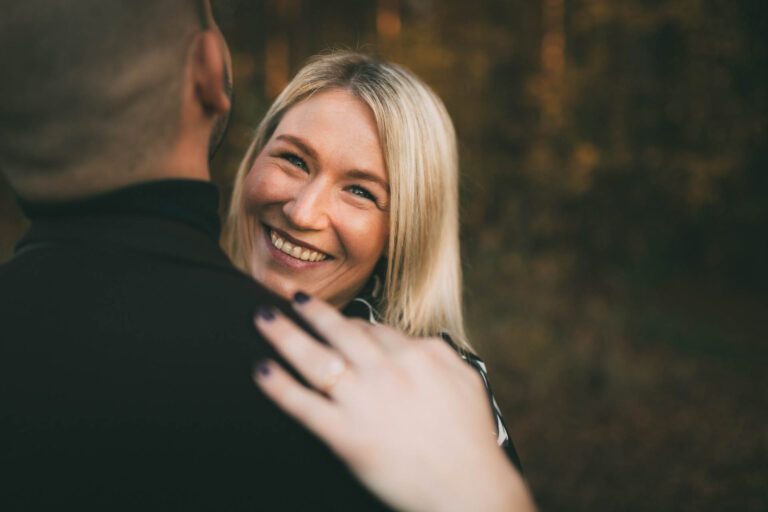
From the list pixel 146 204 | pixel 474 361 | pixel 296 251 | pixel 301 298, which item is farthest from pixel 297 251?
pixel 146 204

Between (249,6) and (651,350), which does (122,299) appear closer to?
(651,350)

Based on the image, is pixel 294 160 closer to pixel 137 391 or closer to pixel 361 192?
pixel 361 192

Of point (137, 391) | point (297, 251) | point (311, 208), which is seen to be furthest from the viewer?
point (297, 251)

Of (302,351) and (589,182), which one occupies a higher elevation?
(302,351)

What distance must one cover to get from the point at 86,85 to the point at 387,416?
579 millimetres

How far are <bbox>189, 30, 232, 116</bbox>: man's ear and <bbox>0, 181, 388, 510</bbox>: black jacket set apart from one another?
0.14 meters

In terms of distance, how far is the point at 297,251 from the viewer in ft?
7.31

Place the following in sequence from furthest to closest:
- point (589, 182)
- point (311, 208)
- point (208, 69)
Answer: point (589, 182), point (311, 208), point (208, 69)

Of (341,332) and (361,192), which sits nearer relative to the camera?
(341,332)

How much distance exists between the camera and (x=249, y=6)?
29.6 ft

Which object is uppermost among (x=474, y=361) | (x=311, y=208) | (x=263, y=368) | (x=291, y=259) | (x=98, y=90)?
(x=98, y=90)

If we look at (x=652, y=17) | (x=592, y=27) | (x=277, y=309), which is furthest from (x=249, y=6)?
(x=277, y=309)

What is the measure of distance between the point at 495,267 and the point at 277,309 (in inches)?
255

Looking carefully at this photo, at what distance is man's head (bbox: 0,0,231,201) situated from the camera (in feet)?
2.83
